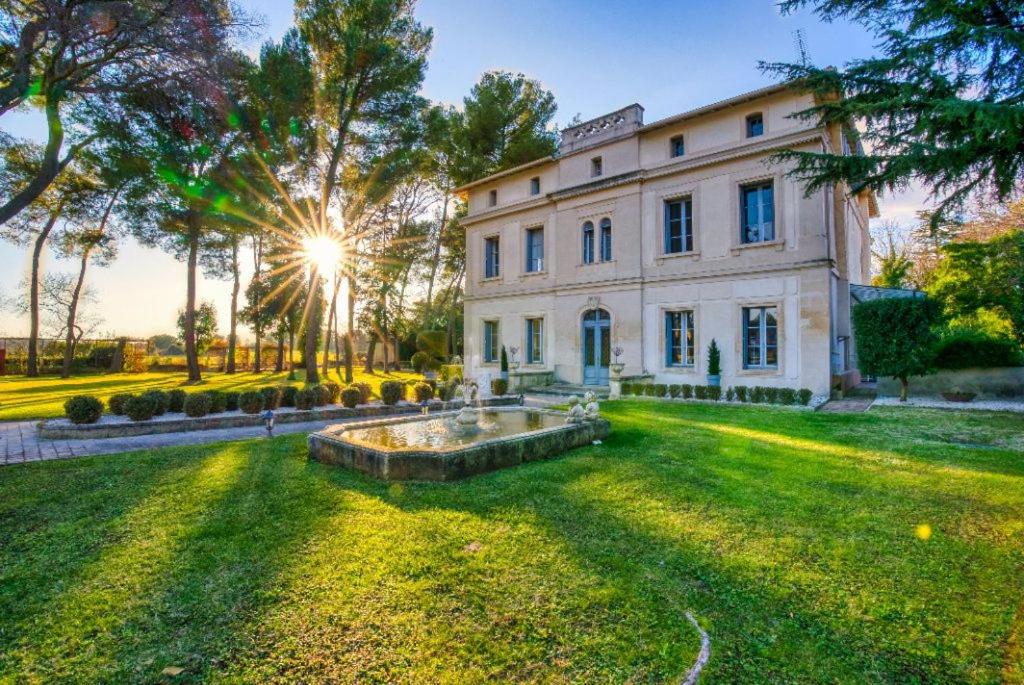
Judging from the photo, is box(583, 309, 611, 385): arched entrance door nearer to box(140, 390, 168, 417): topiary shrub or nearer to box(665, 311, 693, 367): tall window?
box(665, 311, 693, 367): tall window

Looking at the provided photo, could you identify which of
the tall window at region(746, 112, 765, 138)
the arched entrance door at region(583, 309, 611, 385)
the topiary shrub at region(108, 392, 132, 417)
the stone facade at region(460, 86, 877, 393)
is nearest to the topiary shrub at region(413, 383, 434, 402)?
the stone facade at region(460, 86, 877, 393)

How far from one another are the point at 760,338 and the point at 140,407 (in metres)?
14.5

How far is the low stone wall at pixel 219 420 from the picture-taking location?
7.55 meters

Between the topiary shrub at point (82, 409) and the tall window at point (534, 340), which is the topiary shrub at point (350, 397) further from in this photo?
the tall window at point (534, 340)

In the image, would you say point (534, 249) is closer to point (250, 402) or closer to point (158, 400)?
point (250, 402)

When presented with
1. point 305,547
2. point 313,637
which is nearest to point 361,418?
point 305,547

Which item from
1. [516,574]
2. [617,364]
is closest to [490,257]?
[617,364]

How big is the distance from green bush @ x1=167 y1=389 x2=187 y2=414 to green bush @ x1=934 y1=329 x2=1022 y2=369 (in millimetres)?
16705

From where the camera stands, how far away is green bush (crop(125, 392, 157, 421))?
8.10m

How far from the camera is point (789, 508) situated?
413cm

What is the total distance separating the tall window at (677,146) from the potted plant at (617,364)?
6.41 meters

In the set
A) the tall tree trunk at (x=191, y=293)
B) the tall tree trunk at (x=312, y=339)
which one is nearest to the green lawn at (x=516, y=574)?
the tall tree trunk at (x=312, y=339)

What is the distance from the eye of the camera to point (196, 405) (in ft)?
27.8

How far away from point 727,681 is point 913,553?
7.21 feet
